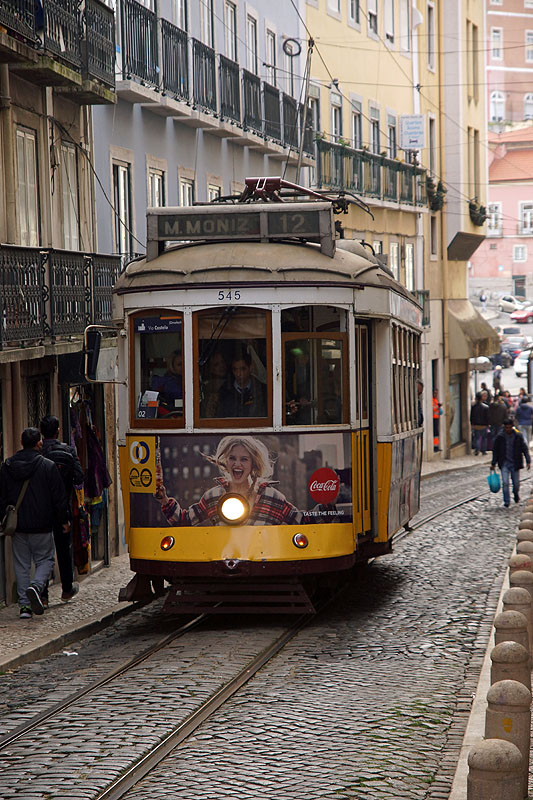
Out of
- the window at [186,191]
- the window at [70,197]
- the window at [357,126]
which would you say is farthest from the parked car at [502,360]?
the window at [70,197]

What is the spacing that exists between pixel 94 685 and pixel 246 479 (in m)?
2.60

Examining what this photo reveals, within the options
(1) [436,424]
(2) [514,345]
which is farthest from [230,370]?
(2) [514,345]

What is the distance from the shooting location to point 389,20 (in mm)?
42969

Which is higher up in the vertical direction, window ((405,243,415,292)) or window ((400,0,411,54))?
window ((400,0,411,54))

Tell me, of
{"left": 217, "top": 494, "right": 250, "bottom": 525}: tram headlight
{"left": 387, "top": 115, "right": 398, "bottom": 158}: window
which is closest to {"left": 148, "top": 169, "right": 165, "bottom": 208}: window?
{"left": 217, "top": 494, "right": 250, "bottom": 525}: tram headlight

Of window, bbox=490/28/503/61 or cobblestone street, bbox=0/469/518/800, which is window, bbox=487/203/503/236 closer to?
window, bbox=490/28/503/61

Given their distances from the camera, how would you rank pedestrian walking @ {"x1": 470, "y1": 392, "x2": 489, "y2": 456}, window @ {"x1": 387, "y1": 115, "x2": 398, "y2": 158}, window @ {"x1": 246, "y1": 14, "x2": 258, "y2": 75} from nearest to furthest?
window @ {"x1": 246, "y1": 14, "x2": 258, "y2": 75}
pedestrian walking @ {"x1": 470, "y1": 392, "x2": 489, "y2": 456}
window @ {"x1": 387, "y1": 115, "x2": 398, "y2": 158}

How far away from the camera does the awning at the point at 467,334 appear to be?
45.5m

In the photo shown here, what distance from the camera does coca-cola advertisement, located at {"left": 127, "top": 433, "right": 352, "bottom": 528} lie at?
12.2m

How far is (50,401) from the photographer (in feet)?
56.3

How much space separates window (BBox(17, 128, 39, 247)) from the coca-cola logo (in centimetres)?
598

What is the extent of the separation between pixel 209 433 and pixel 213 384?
0.40 meters

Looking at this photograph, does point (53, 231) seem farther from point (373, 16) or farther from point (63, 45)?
point (373, 16)

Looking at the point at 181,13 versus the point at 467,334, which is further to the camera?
the point at 467,334
